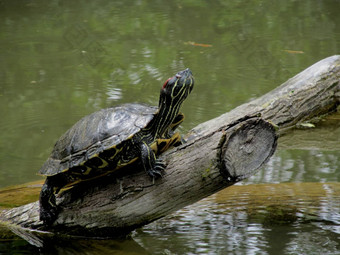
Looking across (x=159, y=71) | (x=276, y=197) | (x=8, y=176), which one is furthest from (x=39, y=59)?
(x=276, y=197)

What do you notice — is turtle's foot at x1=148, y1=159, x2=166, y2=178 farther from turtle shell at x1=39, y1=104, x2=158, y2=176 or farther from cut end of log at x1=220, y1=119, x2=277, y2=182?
cut end of log at x1=220, y1=119, x2=277, y2=182

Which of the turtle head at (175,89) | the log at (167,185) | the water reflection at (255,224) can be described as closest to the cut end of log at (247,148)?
the log at (167,185)

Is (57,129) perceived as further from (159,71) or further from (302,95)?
(302,95)

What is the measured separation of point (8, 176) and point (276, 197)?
2.45 metres

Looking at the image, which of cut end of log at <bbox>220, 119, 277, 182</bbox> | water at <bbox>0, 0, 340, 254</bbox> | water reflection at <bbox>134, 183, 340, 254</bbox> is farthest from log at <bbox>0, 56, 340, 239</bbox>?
water reflection at <bbox>134, 183, 340, 254</bbox>

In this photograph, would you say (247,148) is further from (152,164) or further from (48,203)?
(48,203)

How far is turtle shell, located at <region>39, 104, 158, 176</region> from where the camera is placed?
9.43 ft

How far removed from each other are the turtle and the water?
1.47 ft

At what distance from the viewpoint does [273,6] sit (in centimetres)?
974

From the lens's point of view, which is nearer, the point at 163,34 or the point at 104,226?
the point at 104,226

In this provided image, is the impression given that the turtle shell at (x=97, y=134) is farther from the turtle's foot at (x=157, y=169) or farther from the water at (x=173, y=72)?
the water at (x=173, y=72)

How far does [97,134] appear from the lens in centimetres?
294

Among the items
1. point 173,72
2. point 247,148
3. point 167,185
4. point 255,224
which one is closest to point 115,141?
point 167,185

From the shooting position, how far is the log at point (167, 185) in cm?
245
